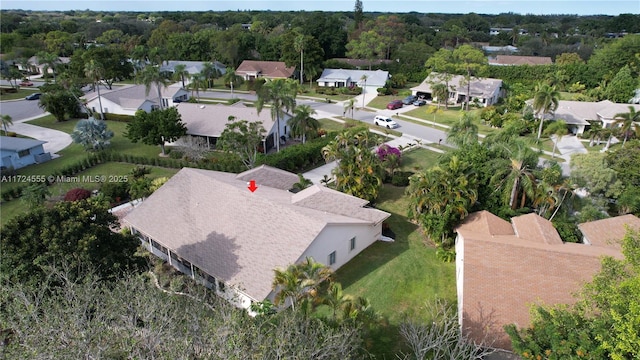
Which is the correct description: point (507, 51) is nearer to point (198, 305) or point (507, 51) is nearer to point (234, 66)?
point (234, 66)

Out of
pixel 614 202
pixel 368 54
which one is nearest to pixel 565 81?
pixel 368 54

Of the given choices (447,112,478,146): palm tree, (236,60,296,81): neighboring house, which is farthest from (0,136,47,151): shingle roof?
(236,60,296,81): neighboring house

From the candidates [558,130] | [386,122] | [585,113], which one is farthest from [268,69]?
[558,130]

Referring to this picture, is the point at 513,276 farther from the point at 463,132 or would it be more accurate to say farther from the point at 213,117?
the point at 213,117

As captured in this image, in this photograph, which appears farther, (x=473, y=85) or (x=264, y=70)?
(x=264, y=70)

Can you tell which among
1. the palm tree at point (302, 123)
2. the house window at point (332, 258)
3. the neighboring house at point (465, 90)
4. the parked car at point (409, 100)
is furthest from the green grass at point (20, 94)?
the house window at point (332, 258)
